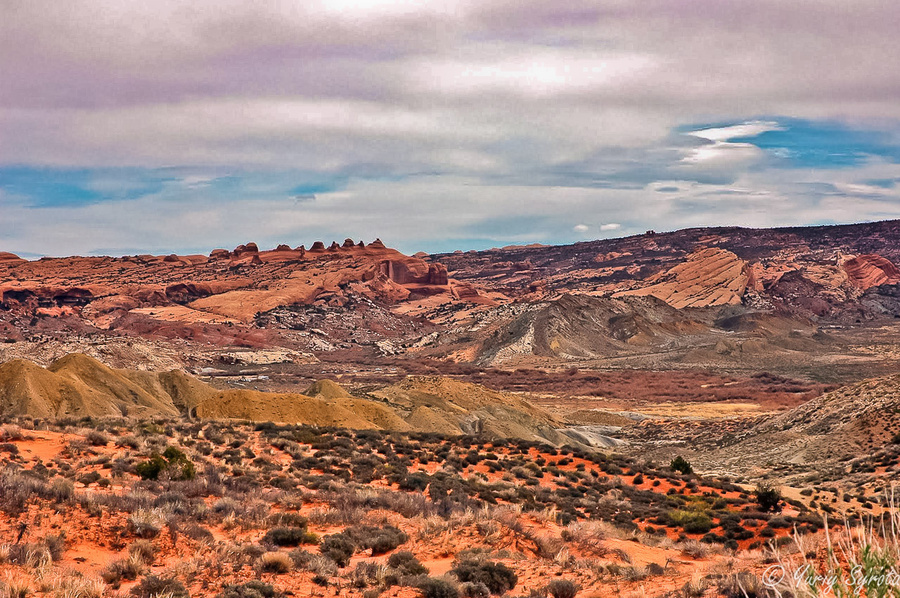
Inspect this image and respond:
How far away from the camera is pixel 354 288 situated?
655ft

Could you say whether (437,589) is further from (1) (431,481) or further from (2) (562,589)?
(1) (431,481)

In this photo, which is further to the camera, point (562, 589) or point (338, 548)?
point (338, 548)

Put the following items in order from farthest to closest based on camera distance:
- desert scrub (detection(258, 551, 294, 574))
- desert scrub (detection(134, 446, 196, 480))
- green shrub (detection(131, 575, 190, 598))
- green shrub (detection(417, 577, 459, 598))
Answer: desert scrub (detection(134, 446, 196, 480))
desert scrub (detection(258, 551, 294, 574))
green shrub (detection(417, 577, 459, 598))
green shrub (detection(131, 575, 190, 598))

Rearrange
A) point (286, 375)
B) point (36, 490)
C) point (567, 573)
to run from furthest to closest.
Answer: point (286, 375) < point (36, 490) < point (567, 573)

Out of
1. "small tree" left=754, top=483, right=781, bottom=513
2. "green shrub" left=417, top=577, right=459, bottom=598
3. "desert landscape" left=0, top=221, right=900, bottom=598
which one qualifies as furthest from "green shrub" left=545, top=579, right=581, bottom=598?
"small tree" left=754, top=483, right=781, bottom=513

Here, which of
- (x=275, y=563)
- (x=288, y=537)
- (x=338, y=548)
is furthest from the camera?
(x=288, y=537)

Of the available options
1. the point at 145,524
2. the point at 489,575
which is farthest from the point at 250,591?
the point at 489,575

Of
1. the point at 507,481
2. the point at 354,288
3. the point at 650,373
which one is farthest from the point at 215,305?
the point at 507,481

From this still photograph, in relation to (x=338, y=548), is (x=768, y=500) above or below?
below

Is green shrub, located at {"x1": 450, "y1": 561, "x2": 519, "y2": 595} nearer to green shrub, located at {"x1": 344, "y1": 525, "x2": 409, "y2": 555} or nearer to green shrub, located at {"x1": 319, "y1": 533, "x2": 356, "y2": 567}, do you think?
green shrub, located at {"x1": 344, "y1": 525, "x2": 409, "y2": 555}

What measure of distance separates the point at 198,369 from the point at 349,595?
349ft

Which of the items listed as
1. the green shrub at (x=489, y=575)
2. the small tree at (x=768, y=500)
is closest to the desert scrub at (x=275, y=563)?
the green shrub at (x=489, y=575)

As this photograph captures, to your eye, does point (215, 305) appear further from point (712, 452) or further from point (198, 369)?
point (712, 452)

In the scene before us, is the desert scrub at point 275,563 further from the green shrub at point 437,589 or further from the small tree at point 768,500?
the small tree at point 768,500
